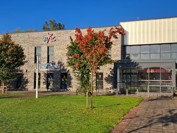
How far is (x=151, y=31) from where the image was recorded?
32000mm

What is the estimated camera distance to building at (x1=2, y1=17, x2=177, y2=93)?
93.7 feet

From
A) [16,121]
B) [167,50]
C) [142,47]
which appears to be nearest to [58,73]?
[142,47]

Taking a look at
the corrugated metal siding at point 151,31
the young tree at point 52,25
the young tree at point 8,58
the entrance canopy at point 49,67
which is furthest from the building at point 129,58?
the young tree at point 52,25

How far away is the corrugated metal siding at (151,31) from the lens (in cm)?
3130

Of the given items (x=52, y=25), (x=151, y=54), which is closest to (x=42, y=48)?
(x=151, y=54)

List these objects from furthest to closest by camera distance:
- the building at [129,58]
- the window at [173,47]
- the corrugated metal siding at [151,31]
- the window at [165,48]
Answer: the window at [165,48] < the window at [173,47] < the corrugated metal siding at [151,31] < the building at [129,58]

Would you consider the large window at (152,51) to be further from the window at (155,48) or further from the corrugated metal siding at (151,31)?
the corrugated metal siding at (151,31)

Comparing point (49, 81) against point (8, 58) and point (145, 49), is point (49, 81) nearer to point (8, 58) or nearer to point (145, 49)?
point (8, 58)

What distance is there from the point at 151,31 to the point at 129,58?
4.07 m

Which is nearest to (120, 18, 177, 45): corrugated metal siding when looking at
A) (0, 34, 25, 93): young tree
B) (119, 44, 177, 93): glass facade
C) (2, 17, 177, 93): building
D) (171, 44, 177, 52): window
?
(2, 17, 177, 93): building

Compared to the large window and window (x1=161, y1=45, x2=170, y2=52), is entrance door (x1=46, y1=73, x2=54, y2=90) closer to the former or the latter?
the large window

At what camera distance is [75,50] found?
1001 inches

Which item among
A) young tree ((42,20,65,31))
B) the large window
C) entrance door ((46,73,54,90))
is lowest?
entrance door ((46,73,54,90))

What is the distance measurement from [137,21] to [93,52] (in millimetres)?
18621
